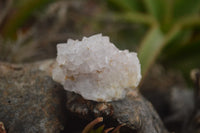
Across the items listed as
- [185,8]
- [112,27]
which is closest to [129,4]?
[112,27]

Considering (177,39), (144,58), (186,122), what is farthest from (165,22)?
(186,122)

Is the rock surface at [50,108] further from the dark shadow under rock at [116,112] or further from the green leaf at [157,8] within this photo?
the green leaf at [157,8]

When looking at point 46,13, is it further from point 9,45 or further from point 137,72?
point 137,72

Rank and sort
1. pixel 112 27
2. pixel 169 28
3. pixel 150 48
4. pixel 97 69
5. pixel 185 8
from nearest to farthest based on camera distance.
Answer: pixel 97 69 < pixel 150 48 < pixel 169 28 < pixel 185 8 < pixel 112 27

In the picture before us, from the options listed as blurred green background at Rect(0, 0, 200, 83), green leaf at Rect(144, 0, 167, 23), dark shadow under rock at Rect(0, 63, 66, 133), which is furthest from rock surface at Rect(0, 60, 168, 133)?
green leaf at Rect(144, 0, 167, 23)

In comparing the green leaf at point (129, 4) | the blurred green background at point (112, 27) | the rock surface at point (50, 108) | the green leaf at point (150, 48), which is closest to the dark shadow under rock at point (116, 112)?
the rock surface at point (50, 108)

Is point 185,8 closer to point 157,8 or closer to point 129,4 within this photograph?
point 157,8
